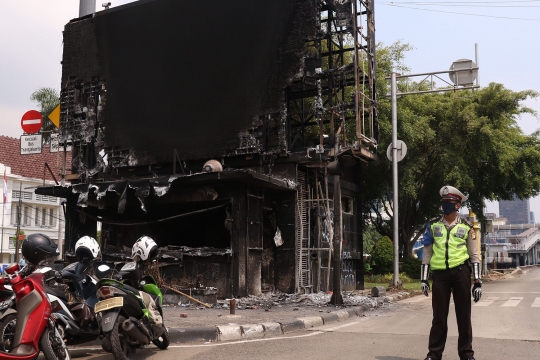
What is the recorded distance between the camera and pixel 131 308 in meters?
6.64

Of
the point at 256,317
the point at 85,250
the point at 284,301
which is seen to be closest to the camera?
the point at 85,250

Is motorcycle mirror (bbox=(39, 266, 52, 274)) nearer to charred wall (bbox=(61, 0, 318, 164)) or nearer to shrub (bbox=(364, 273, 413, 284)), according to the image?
charred wall (bbox=(61, 0, 318, 164))

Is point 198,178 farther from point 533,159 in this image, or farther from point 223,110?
point 533,159

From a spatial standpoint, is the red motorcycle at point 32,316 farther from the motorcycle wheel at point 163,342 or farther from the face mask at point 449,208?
the face mask at point 449,208

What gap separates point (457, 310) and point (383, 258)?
20.3 meters

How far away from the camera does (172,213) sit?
16312 mm

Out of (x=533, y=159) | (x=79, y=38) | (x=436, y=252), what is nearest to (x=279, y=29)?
(x=79, y=38)

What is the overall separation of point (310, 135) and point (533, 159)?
1277 cm

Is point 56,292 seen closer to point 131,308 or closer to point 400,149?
point 131,308

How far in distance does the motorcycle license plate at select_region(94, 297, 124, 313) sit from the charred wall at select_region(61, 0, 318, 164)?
32.3ft

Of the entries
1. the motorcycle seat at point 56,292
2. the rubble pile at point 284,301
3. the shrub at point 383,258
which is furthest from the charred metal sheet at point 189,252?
the shrub at point 383,258

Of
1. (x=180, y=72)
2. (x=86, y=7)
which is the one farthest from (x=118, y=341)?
(x=86, y=7)

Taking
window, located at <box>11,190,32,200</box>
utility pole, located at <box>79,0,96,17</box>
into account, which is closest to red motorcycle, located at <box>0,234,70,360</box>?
utility pole, located at <box>79,0,96,17</box>

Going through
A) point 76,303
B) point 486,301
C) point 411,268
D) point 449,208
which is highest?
point 449,208
